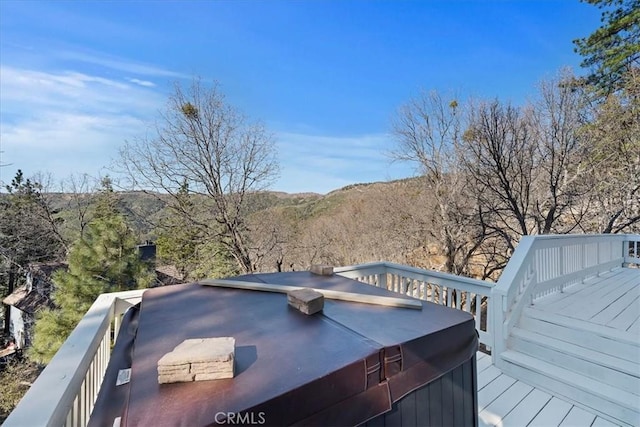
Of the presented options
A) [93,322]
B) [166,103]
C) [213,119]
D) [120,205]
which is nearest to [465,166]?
[213,119]

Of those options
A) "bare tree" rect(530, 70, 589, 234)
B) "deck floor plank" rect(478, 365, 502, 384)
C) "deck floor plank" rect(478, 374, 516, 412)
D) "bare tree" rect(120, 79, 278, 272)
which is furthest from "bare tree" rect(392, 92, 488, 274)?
"deck floor plank" rect(478, 374, 516, 412)

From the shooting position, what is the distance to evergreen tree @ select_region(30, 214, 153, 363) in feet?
25.0

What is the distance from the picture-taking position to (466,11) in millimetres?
7898

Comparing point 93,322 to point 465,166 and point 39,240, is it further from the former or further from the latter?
point 39,240

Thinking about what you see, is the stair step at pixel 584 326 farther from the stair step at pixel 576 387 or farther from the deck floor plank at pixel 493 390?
the deck floor plank at pixel 493 390

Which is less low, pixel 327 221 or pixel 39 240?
pixel 327 221

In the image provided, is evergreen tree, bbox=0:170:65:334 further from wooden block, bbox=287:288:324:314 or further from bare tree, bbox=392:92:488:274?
bare tree, bbox=392:92:488:274

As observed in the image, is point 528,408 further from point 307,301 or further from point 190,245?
point 190,245

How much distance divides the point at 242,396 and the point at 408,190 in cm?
1129

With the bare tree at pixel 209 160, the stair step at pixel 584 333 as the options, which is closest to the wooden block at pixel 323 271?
the stair step at pixel 584 333

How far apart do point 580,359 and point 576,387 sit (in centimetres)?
31

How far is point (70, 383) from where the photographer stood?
1029 millimetres

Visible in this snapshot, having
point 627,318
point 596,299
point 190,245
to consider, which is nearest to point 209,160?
point 190,245

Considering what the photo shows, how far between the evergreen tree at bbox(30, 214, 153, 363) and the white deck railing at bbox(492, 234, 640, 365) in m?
9.24
